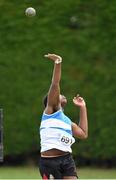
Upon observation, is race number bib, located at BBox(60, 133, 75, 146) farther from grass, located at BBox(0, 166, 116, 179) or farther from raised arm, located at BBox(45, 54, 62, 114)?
grass, located at BBox(0, 166, 116, 179)

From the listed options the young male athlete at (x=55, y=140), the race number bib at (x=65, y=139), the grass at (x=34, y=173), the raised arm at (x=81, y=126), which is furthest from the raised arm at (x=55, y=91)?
the grass at (x=34, y=173)

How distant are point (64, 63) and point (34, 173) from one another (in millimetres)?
2428

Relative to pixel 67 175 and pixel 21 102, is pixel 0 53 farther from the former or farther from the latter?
pixel 67 175

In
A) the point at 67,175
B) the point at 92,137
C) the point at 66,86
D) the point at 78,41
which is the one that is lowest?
the point at 67,175

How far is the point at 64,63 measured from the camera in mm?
14930

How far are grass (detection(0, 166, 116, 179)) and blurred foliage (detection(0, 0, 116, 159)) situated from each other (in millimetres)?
378

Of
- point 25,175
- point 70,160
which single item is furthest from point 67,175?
point 25,175

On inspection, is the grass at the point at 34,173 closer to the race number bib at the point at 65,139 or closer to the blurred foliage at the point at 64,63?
the blurred foliage at the point at 64,63

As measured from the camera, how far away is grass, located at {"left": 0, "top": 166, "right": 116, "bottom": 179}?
13.4 metres

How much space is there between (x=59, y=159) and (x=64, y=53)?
743 centimetres

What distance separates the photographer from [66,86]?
14914mm

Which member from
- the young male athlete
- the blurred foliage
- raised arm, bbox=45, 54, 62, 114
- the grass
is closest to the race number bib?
the young male athlete

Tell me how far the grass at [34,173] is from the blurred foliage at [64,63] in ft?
1.24

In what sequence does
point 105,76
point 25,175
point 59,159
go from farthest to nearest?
point 105,76
point 25,175
point 59,159
